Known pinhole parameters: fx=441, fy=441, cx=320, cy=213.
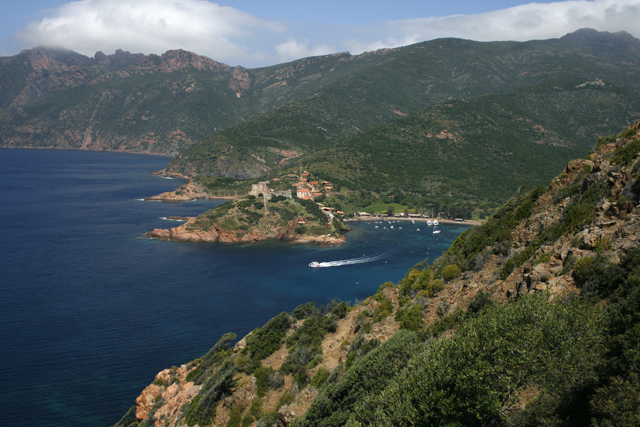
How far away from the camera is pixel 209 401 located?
2347 cm

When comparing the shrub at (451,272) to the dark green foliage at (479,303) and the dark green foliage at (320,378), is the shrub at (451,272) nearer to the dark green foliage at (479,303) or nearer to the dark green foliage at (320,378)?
the dark green foliage at (479,303)

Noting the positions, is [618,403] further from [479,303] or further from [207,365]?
[207,365]

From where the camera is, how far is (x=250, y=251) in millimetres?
87125

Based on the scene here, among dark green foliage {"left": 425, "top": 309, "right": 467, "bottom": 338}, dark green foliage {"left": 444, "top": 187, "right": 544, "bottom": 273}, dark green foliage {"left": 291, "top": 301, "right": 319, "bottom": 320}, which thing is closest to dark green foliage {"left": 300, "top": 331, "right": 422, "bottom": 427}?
dark green foliage {"left": 425, "top": 309, "right": 467, "bottom": 338}

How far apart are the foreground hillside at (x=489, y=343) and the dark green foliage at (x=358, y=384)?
53 millimetres

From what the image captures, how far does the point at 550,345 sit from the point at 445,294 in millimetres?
11357

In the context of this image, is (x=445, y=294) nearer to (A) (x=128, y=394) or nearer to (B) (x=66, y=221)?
(A) (x=128, y=394)

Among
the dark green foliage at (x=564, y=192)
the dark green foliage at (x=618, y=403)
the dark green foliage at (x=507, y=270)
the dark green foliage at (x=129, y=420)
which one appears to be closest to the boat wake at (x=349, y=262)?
the dark green foliage at (x=129, y=420)

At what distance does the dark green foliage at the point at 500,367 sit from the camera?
1180 centimetres

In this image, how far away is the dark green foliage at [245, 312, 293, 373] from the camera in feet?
88.6

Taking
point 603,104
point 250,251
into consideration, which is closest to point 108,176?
point 250,251

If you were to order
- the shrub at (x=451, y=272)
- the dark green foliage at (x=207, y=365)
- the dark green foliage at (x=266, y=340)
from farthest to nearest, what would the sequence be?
the dark green foliage at (x=207, y=365)
the dark green foliage at (x=266, y=340)
the shrub at (x=451, y=272)

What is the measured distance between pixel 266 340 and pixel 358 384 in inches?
491


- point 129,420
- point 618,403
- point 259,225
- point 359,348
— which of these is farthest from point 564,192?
point 259,225
